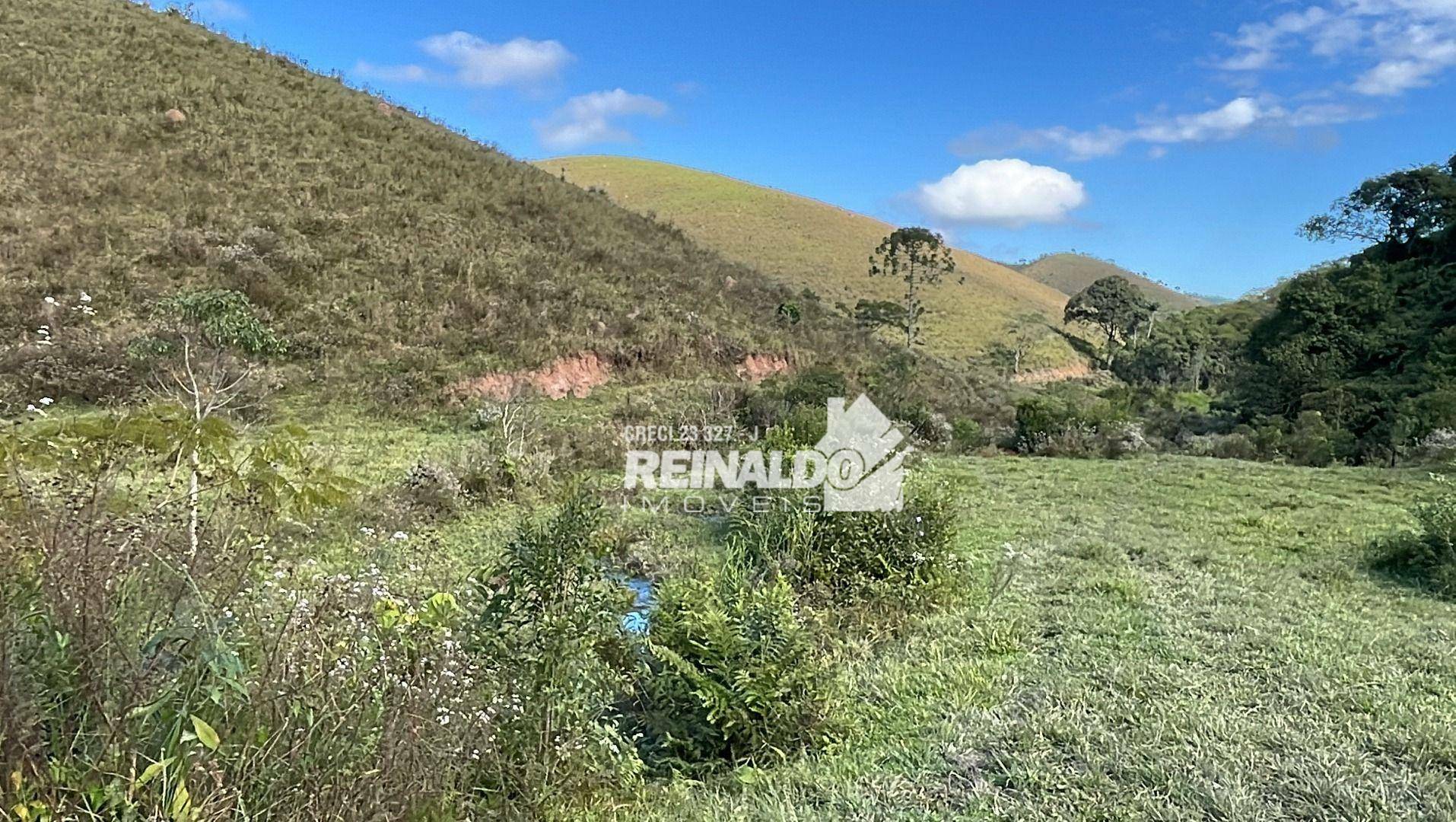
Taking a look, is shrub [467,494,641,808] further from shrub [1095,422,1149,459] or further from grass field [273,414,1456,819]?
shrub [1095,422,1149,459]

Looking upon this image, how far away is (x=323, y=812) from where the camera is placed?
1.87m

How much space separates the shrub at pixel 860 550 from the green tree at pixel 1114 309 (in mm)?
45306

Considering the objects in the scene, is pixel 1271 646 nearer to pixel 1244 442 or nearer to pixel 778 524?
pixel 778 524

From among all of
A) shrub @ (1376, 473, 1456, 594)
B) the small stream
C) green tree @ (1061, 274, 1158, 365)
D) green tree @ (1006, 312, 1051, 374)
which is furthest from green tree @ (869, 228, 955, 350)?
the small stream

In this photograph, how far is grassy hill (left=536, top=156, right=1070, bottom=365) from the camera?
1649 inches

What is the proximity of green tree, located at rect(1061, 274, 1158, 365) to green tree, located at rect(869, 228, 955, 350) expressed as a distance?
1001 centimetres

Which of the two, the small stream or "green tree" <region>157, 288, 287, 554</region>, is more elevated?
"green tree" <region>157, 288, 287, 554</region>

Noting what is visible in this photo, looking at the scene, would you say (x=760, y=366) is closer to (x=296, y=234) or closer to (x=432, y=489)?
(x=296, y=234)

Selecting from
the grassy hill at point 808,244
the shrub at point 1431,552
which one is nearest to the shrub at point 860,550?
the shrub at point 1431,552

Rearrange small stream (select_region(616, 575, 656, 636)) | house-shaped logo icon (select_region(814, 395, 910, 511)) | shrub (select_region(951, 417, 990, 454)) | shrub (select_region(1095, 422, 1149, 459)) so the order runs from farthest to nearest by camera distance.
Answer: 1. shrub (select_region(951, 417, 990, 454))
2. shrub (select_region(1095, 422, 1149, 459))
3. house-shaped logo icon (select_region(814, 395, 910, 511))
4. small stream (select_region(616, 575, 656, 636))

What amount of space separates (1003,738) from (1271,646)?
1.89 m

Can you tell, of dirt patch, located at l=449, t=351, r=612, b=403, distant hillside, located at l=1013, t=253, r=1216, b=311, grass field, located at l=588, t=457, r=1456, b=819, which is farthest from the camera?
distant hillside, located at l=1013, t=253, r=1216, b=311

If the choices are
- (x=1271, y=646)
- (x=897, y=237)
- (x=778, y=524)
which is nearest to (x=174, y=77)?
(x=778, y=524)

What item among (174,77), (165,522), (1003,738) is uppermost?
(174,77)
